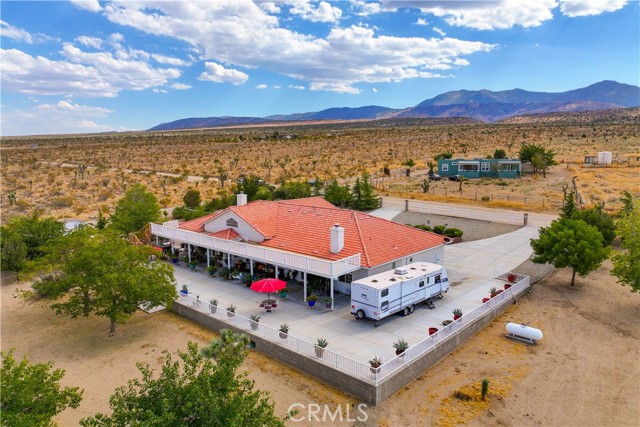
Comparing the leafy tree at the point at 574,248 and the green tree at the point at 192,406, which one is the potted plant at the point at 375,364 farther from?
the leafy tree at the point at 574,248

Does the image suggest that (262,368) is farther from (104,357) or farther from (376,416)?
(104,357)

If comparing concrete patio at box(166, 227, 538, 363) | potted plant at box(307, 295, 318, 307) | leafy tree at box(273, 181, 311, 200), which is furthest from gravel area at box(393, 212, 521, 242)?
potted plant at box(307, 295, 318, 307)

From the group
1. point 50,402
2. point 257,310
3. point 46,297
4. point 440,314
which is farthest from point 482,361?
point 46,297

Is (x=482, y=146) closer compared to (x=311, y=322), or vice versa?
(x=311, y=322)

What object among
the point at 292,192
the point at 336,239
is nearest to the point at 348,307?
the point at 336,239

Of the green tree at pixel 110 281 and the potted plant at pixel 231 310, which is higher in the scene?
the green tree at pixel 110 281

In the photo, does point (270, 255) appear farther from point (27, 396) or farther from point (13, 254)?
point (13, 254)

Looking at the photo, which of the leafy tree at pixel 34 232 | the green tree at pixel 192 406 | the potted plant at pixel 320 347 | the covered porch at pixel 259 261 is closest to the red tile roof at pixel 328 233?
the covered porch at pixel 259 261

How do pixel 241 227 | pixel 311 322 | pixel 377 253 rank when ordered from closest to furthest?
pixel 311 322 < pixel 377 253 < pixel 241 227
